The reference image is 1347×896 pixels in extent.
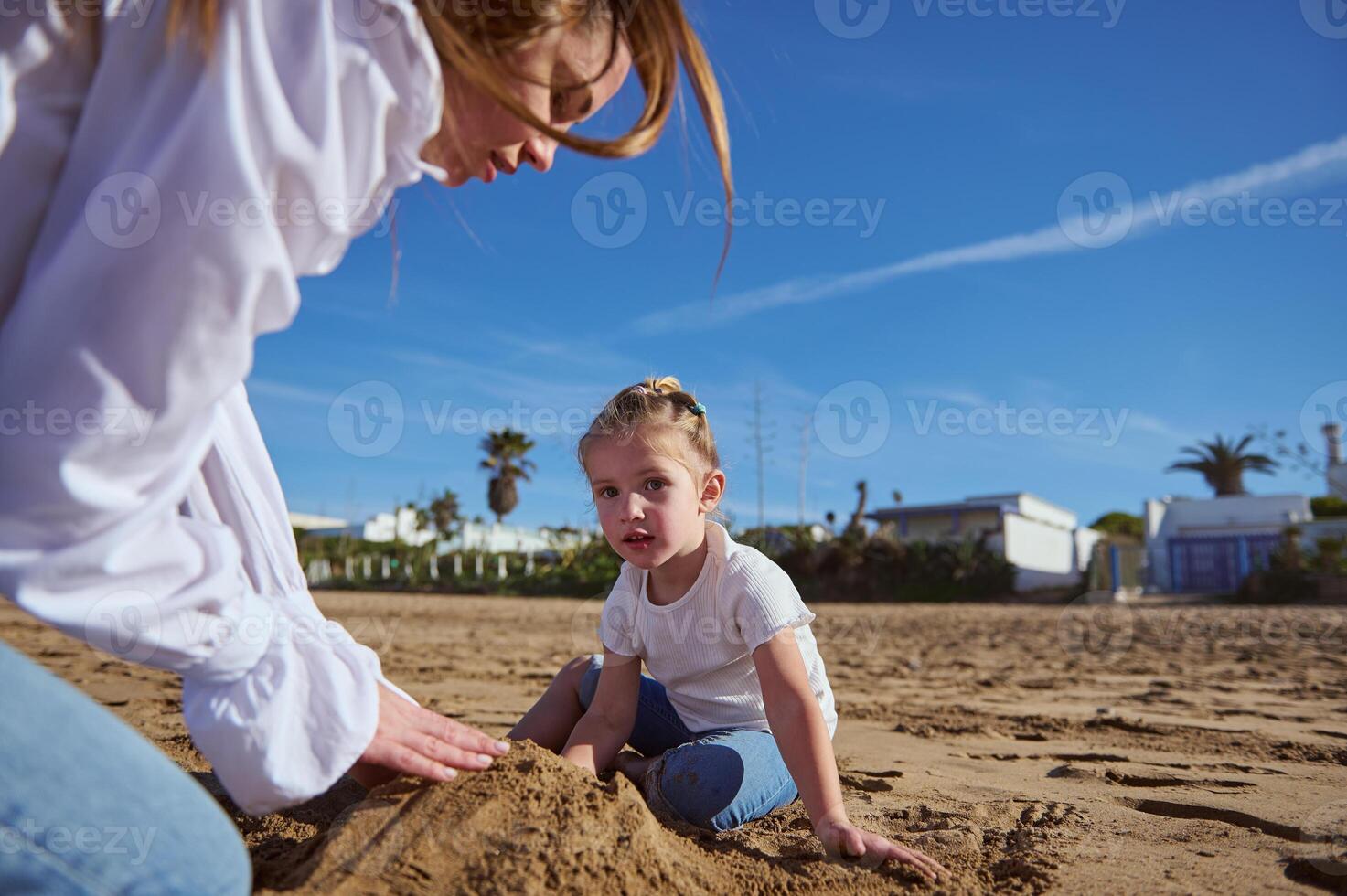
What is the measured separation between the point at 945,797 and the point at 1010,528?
24.6 meters

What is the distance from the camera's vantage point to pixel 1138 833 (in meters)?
2.22

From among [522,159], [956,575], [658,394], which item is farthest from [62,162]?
[956,575]

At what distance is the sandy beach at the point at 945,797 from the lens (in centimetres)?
157

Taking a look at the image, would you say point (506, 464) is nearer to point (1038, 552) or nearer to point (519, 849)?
point (1038, 552)

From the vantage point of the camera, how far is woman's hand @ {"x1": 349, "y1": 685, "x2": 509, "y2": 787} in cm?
133

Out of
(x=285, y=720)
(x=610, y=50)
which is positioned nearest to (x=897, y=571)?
(x=610, y=50)

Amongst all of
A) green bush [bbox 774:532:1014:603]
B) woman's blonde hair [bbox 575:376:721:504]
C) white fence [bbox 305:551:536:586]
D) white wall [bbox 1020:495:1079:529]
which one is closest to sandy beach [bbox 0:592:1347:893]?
woman's blonde hair [bbox 575:376:721:504]

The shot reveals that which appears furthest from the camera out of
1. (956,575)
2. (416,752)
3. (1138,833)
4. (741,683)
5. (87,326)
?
(956,575)

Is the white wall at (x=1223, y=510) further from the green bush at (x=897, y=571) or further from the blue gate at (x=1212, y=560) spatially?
the green bush at (x=897, y=571)

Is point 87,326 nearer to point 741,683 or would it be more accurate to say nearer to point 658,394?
point 658,394

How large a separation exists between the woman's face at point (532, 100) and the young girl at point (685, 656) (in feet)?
3.99

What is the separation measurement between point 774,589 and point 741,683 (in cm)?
39

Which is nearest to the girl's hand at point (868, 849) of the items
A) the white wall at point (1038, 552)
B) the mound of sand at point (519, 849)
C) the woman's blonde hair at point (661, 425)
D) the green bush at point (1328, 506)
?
the mound of sand at point (519, 849)

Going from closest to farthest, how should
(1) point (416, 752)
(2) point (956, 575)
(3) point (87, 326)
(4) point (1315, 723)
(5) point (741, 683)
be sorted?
(3) point (87, 326) < (1) point (416, 752) < (5) point (741, 683) < (4) point (1315, 723) < (2) point (956, 575)
